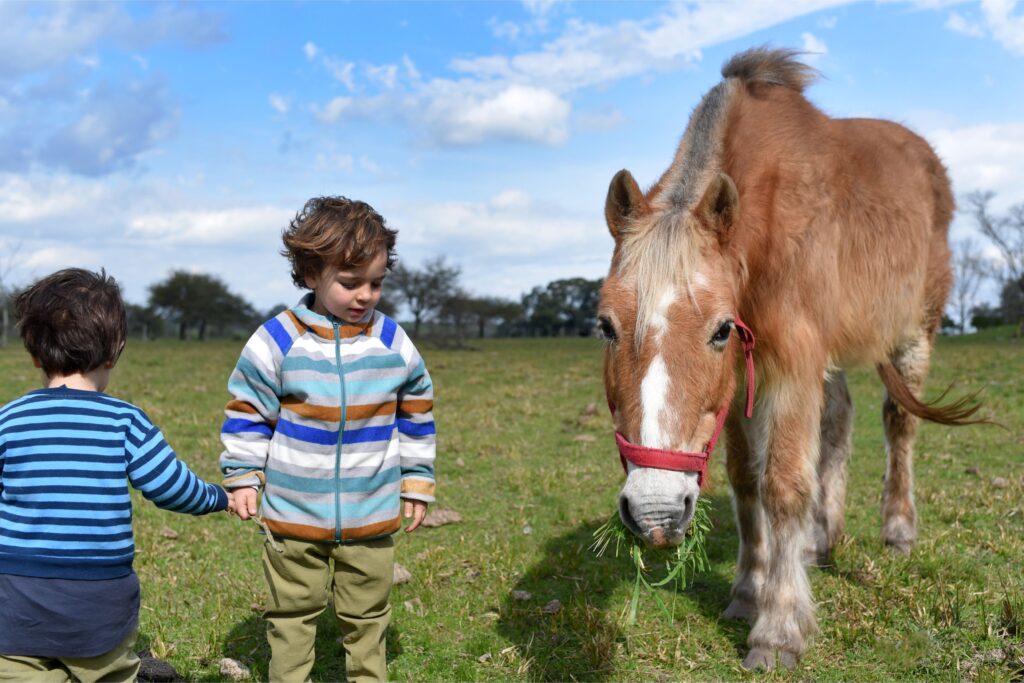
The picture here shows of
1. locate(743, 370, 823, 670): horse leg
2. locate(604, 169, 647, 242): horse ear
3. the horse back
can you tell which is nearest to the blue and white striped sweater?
locate(604, 169, 647, 242): horse ear

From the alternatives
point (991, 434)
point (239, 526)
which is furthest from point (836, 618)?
point (991, 434)

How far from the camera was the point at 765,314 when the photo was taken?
3.87m

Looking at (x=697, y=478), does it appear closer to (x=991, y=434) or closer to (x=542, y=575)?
(x=542, y=575)

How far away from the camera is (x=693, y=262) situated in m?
3.23

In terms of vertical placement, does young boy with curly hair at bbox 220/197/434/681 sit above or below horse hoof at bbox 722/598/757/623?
above

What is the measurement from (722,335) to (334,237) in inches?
66.7

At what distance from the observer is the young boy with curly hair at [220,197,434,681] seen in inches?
118

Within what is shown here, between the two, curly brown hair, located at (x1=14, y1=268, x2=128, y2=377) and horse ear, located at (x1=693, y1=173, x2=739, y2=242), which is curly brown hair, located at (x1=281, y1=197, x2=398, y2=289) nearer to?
curly brown hair, located at (x1=14, y1=268, x2=128, y2=377)

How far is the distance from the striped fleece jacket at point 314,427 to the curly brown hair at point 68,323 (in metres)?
0.53

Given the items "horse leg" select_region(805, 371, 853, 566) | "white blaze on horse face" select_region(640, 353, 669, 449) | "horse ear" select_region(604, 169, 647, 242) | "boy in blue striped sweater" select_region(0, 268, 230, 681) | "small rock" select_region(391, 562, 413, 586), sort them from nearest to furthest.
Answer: "boy in blue striped sweater" select_region(0, 268, 230, 681), "white blaze on horse face" select_region(640, 353, 669, 449), "horse ear" select_region(604, 169, 647, 242), "small rock" select_region(391, 562, 413, 586), "horse leg" select_region(805, 371, 853, 566)

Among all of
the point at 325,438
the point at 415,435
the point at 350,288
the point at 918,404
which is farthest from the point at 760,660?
the point at 350,288

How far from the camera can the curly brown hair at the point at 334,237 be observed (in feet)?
9.89

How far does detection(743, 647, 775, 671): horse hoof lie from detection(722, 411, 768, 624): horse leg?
0.55 metres

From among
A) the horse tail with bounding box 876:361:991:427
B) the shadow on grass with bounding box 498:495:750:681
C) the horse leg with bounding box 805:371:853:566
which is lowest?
the shadow on grass with bounding box 498:495:750:681
